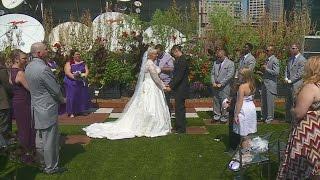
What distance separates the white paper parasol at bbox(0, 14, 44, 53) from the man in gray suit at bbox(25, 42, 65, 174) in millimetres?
16118

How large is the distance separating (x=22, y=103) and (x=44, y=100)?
2.77ft

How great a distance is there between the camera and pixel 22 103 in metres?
8.12

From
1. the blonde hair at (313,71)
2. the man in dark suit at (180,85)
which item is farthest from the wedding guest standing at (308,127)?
the man in dark suit at (180,85)

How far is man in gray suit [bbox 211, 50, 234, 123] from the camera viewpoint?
11898 millimetres

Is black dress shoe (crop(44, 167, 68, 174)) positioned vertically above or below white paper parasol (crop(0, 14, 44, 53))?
below

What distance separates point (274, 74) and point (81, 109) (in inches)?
206

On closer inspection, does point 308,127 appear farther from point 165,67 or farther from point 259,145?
point 165,67

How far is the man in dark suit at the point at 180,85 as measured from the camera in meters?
10.6

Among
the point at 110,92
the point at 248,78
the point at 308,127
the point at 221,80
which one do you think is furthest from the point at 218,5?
the point at 308,127

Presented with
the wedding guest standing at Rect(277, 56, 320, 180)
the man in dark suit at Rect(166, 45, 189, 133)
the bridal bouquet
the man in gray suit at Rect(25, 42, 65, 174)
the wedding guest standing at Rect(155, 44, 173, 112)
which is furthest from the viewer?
the wedding guest standing at Rect(155, 44, 173, 112)

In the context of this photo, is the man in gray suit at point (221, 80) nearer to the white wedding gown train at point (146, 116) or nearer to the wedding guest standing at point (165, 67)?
the wedding guest standing at point (165, 67)

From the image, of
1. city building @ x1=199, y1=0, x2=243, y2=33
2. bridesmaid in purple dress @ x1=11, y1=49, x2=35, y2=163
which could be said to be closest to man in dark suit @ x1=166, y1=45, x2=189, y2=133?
bridesmaid in purple dress @ x1=11, y1=49, x2=35, y2=163

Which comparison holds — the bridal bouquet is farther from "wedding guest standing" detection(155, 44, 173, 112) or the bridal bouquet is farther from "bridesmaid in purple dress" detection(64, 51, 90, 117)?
"bridesmaid in purple dress" detection(64, 51, 90, 117)

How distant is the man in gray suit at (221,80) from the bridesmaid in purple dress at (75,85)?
146 inches
